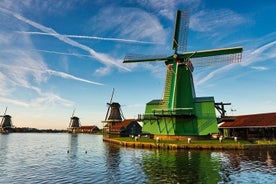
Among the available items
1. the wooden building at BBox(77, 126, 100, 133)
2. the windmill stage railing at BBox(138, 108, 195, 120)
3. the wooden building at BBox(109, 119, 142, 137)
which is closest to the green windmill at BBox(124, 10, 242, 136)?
the windmill stage railing at BBox(138, 108, 195, 120)

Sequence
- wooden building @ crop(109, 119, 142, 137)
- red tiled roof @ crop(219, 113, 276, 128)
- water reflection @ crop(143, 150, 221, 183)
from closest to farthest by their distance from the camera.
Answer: water reflection @ crop(143, 150, 221, 183) → red tiled roof @ crop(219, 113, 276, 128) → wooden building @ crop(109, 119, 142, 137)

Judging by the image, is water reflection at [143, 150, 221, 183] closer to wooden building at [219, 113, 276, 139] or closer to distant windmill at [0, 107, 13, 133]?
wooden building at [219, 113, 276, 139]

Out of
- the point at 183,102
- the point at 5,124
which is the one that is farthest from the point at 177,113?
the point at 5,124

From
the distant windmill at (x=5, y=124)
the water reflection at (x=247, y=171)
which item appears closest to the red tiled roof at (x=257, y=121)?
the water reflection at (x=247, y=171)

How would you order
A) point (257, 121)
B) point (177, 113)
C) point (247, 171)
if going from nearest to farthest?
point (247, 171) < point (177, 113) < point (257, 121)

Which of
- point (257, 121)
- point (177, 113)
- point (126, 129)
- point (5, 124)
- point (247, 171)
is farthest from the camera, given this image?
point (5, 124)

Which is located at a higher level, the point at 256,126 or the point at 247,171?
the point at 256,126

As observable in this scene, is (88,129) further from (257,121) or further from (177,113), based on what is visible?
(257,121)

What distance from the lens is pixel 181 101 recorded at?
4444 centimetres

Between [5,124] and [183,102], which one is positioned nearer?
[183,102]

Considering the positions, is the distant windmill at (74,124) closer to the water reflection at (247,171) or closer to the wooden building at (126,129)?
the wooden building at (126,129)

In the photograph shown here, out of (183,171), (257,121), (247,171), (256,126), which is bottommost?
(183,171)

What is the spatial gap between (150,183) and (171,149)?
2086cm

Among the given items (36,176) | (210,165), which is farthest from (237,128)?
(36,176)
